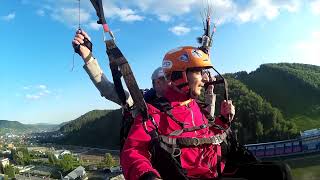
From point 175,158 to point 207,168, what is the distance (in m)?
0.56

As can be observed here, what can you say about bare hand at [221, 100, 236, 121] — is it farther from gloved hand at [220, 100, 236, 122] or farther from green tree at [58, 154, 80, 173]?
green tree at [58, 154, 80, 173]

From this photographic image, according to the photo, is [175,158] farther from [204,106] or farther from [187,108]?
[204,106]

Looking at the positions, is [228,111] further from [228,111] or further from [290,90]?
[290,90]

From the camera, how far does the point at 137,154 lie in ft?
13.6

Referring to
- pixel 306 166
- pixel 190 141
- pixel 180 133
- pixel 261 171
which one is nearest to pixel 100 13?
pixel 180 133

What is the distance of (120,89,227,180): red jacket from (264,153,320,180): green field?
1829 inches

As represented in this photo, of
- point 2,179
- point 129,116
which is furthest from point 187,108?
point 2,179

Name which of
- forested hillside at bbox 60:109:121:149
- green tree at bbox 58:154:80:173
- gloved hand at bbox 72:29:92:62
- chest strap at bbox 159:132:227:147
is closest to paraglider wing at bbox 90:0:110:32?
gloved hand at bbox 72:29:92:62

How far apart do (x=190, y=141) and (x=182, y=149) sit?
5.0 inches

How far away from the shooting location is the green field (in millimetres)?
52375

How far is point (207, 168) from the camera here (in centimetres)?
486

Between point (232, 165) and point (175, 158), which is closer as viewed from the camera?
point (175, 158)

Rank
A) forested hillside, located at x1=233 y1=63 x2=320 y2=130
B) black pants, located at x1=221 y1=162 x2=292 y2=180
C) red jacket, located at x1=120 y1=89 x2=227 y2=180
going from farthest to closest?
forested hillside, located at x1=233 y1=63 x2=320 y2=130, black pants, located at x1=221 y1=162 x2=292 y2=180, red jacket, located at x1=120 y1=89 x2=227 y2=180

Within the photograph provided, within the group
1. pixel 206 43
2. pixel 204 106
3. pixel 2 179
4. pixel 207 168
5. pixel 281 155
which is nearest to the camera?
pixel 207 168
